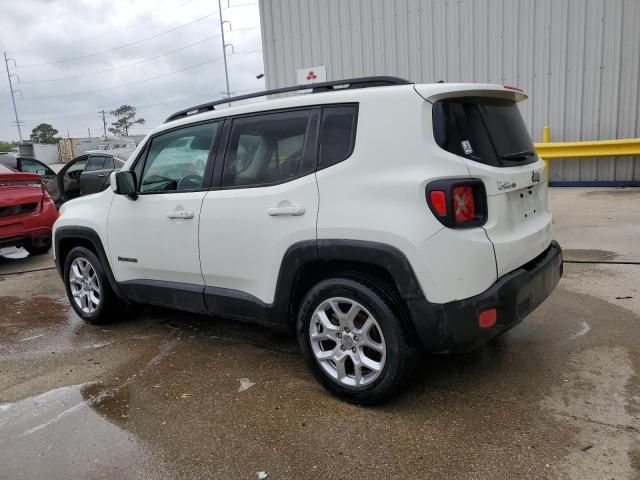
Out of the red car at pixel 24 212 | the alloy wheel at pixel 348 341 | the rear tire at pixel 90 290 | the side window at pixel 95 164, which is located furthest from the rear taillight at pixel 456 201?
the side window at pixel 95 164

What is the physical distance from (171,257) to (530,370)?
99.9 inches

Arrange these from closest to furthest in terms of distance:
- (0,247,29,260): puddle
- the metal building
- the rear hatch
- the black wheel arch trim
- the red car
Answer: the rear hatch → the black wheel arch trim → the red car → (0,247,29,260): puddle → the metal building

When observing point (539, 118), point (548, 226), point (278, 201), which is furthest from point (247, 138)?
point (539, 118)

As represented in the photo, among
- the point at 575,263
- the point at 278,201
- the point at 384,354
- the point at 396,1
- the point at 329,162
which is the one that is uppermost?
the point at 396,1

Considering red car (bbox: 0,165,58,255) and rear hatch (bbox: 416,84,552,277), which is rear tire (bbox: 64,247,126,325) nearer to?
red car (bbox: 0,165,58,255)

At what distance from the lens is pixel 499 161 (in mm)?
2871

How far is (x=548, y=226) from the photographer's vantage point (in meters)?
3.31

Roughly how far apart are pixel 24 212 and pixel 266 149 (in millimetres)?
5502

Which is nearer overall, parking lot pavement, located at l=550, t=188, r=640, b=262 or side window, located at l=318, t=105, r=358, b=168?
side window, located at l=318, t=105, r=358, b=168

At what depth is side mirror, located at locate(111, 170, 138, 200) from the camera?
3.96 metres

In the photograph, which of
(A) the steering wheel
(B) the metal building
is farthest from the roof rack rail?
(B) the metal building

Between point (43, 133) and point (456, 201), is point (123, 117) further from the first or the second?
point (456, 201)

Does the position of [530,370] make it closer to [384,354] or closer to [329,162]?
[384,354]

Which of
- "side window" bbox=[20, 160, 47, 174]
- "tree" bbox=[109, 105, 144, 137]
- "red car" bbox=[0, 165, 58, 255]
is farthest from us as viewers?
"tree" bbox=[109, 105, 144, 137]
